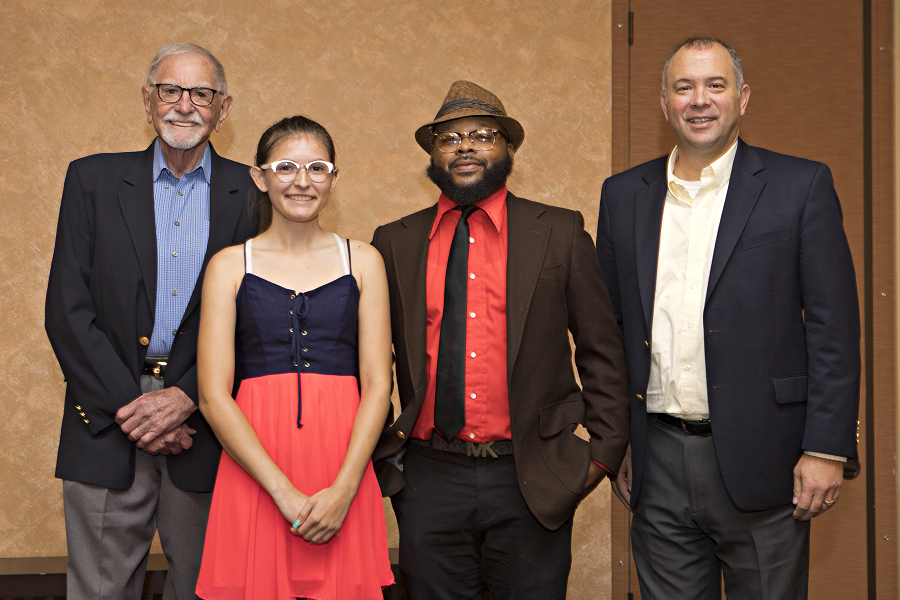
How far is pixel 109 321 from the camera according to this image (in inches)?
83.3

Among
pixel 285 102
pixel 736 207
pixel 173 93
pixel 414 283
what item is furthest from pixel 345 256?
pixel 285 102

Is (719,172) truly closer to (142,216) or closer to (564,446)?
(564,446)

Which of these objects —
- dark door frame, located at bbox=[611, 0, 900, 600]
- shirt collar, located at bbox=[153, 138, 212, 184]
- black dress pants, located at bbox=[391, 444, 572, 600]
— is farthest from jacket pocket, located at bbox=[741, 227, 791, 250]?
dark door frame, located at bbox=[611, 0, 900, 600]

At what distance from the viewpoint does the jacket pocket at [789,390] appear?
6.63 feet

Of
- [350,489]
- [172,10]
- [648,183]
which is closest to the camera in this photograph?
[350,489]

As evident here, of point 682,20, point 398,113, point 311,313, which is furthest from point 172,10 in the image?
point 682,20

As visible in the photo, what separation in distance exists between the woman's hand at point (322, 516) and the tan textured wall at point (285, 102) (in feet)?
5.56

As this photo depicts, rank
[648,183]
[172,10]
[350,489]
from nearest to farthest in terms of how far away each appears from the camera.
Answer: [350,489] → [648,183] → [172,10]

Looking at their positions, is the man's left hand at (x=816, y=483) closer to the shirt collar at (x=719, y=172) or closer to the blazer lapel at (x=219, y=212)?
the shirt collar at (x=719, y=172)

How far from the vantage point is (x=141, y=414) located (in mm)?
2033

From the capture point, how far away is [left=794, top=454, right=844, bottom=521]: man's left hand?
1983 mm

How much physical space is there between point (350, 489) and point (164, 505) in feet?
2.05

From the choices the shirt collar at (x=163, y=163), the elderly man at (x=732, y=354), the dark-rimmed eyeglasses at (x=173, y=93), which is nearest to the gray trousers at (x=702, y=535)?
the elderly man at (x=732, y=354)

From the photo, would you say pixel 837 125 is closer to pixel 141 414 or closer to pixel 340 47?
pixel 340 47
